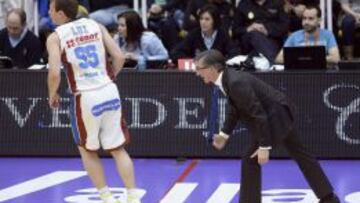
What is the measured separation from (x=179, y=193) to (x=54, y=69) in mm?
2028

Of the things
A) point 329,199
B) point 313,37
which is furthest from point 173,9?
point 329,199

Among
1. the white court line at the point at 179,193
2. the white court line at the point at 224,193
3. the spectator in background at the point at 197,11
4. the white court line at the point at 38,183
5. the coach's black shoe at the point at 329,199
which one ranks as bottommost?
the white court line at the point at 224,193

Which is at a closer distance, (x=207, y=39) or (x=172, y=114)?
(x=172, y=114)

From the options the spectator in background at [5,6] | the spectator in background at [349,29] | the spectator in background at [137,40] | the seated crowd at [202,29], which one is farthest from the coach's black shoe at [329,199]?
the spectator in background at [5,6]

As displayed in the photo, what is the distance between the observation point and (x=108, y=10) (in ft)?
42.6

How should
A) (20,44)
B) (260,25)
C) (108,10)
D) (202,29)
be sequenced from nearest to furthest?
1. (202,29)
2. (20,44)
3. (260,25)
4. (108,10)

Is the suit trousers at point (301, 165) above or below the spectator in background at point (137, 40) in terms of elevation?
below

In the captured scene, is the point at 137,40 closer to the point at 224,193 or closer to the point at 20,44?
the point at 20,44

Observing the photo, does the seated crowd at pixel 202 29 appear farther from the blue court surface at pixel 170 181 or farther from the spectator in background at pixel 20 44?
the blue court surface at pixel 170 181

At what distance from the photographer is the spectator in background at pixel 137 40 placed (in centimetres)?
1075

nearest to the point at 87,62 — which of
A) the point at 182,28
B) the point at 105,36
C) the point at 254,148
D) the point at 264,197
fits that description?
the point at 105,36

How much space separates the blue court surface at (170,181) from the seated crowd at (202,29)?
151cm

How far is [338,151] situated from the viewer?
32.4 ft

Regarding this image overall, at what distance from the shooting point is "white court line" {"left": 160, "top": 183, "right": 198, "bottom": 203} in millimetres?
8039
